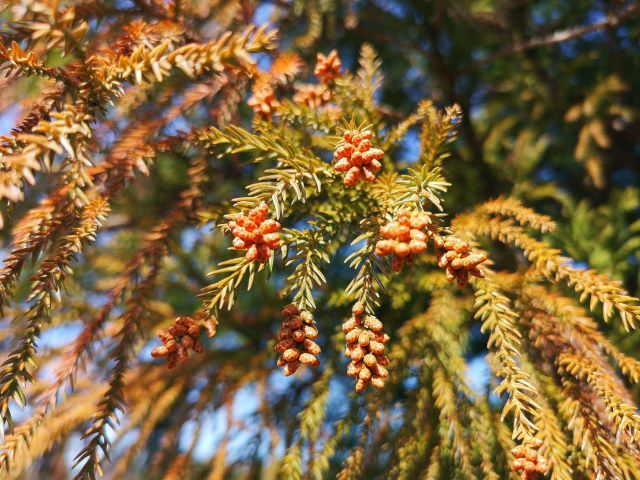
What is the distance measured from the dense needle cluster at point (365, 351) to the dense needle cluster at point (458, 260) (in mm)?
130

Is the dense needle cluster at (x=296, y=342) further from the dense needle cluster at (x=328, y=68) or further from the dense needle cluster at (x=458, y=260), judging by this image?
the dense needle cluster at (x=328, y=68)

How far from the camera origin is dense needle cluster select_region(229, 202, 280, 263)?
2.02 feet

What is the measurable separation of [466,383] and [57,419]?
1068 millimetres

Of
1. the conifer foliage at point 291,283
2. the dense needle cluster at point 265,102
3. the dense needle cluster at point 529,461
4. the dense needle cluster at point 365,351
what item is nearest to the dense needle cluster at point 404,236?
the conifer foliage at point 291,283

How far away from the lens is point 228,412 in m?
1.27

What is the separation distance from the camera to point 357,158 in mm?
667

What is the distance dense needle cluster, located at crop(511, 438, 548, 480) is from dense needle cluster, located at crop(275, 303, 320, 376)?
302 mm

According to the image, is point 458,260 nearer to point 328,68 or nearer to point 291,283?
point 291,283

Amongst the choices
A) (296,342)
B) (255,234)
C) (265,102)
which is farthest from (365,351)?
(265,102)

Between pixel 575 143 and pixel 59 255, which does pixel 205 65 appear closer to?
pixel 59 255

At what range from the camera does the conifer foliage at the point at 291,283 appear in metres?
0.67

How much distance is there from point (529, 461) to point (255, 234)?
19.0 inches

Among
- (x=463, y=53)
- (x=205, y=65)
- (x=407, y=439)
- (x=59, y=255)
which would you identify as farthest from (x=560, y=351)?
(x=463, y=53)

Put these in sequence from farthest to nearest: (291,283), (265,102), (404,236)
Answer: (265,102) → (291,283) → (404,236)
